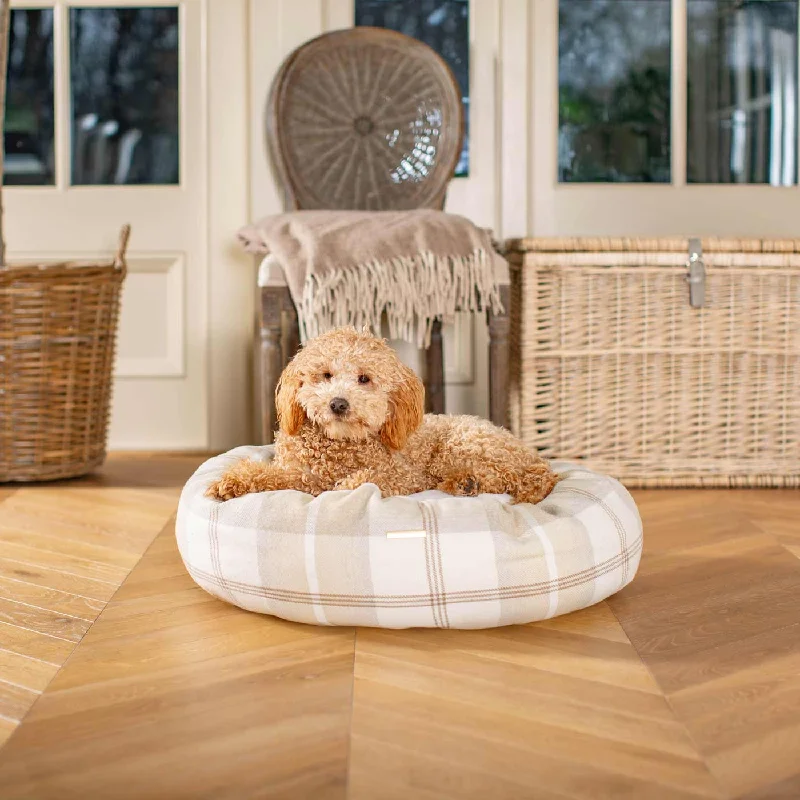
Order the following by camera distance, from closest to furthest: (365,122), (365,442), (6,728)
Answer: (6,728)
(365,442)
(365,122)

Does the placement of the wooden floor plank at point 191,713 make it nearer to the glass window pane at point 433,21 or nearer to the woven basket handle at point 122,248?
the woven basket handle at point 122,248

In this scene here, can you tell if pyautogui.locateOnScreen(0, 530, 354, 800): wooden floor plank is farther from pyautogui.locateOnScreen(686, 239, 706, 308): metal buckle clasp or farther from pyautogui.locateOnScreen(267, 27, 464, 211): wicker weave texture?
pyautogui.locateOnScreen(267, 27, 464, 211): wicker weave texture

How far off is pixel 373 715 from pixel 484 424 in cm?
75

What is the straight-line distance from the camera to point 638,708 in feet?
3.66

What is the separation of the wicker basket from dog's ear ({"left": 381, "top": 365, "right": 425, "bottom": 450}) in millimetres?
1196

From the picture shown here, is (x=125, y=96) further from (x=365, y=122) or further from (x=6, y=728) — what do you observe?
(x=6, y=728)

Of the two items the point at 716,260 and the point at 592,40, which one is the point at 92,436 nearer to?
the point at 716,260

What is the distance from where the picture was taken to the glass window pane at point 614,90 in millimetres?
2986

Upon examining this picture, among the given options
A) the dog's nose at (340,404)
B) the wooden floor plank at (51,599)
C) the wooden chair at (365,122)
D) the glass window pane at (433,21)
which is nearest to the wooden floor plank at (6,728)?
the wooden floor plank at (51,599)

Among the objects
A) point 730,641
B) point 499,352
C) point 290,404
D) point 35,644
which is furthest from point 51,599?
point 499,352

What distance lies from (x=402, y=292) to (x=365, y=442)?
2.50ft

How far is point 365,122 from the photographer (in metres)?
2.86

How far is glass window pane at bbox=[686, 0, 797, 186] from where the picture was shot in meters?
2.99

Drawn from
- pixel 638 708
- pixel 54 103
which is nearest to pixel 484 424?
pixel 638 708
